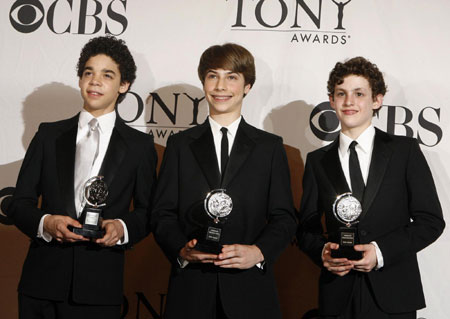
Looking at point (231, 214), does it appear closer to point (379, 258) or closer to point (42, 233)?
point (379, 258)

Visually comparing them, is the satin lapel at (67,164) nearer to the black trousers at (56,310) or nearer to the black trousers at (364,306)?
the black trousers at (56,310)

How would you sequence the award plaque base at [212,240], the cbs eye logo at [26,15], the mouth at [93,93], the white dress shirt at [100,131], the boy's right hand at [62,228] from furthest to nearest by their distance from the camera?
the cbs eye logo at [26,15] → the mouth at [93,93] → the white dress shirt at [100,131] → the boy's right hand at [62,228] → the award plaque base at [212,240]

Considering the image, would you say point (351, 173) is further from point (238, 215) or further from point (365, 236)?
point (238, 215)

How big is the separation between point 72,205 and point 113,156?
25cm

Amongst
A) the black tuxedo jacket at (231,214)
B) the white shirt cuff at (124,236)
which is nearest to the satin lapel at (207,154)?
the black tuxedo jacket at (231,214)

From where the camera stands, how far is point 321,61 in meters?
3.16

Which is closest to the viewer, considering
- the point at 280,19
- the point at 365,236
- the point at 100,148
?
the point at 365,236

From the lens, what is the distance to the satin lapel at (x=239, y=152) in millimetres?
2285

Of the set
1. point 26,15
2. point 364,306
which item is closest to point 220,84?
point 364,306

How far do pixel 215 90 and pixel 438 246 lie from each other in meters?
1.40

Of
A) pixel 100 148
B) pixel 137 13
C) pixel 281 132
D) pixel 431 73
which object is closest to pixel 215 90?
pixel 100 148

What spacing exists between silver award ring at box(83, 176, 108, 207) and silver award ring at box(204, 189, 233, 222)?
1.22 ft

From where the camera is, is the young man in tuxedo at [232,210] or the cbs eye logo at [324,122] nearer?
the young man in tuxedo at [232,210]

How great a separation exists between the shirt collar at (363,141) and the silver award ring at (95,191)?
0.95 m
